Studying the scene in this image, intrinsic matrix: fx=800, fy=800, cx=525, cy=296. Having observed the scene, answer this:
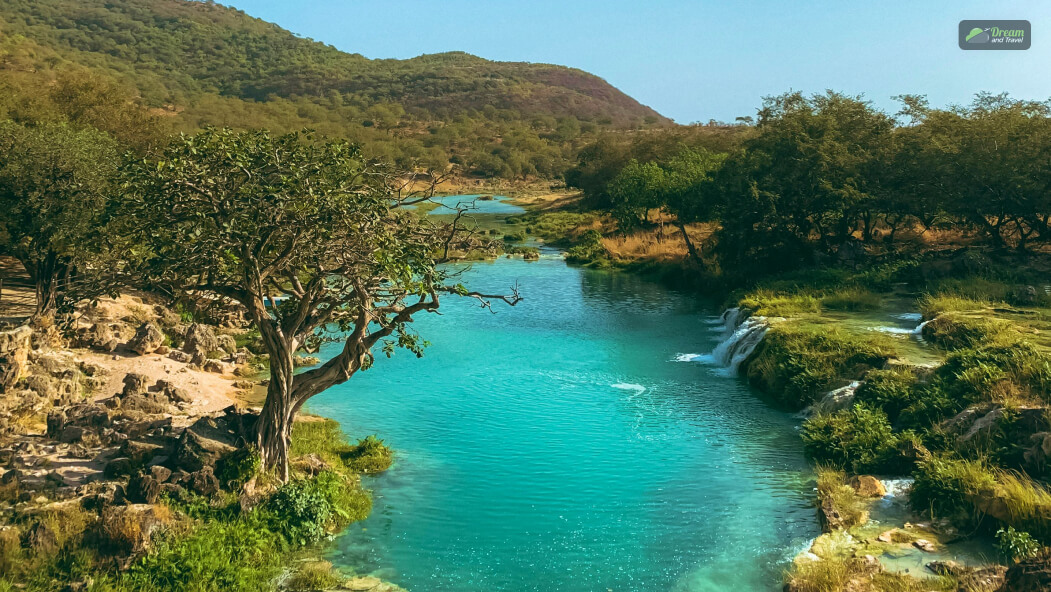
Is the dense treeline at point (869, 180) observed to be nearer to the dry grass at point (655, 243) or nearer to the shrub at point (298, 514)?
the dry grass at point (655, 243)

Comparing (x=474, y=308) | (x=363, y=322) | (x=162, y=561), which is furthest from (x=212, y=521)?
(x=474, y=308)

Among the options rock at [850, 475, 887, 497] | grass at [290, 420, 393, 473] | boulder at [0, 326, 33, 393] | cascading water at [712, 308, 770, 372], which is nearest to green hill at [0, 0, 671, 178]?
boulder at [0, 326, 33, 393]

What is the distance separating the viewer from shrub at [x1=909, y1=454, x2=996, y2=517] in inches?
590

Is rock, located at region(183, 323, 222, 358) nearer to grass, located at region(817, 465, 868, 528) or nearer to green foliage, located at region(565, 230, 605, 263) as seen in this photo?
grass, located at region(817, 465, 868, 528)

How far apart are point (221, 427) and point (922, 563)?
514 inches

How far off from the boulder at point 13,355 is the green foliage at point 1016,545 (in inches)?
829

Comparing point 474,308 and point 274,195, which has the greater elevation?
point 274,195

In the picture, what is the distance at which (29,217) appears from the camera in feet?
76.1

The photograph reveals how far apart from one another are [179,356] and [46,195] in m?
6.03

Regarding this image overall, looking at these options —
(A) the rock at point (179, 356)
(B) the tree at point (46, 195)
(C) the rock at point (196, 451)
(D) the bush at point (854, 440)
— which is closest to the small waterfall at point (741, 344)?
(D) the bush at point (854, 440)

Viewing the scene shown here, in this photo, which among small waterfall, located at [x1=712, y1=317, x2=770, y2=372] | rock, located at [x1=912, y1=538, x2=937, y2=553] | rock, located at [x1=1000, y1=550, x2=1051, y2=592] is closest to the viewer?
rock, located at [x1=1000, y1=550, x2=1051, y2=592]

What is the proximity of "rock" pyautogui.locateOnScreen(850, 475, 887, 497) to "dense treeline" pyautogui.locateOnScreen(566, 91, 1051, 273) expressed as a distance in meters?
21.7

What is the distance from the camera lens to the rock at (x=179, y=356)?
82.0 feet

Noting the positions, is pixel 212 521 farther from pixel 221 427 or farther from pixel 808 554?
pixel 808 554
